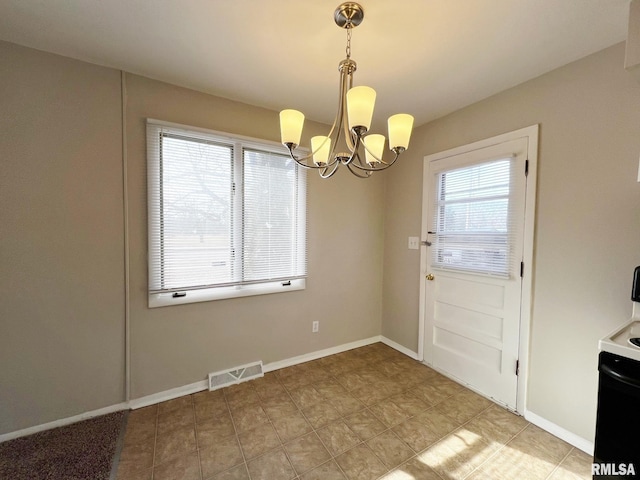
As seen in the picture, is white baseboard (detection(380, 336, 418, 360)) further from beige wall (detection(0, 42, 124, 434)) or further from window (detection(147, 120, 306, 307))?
beige wall (detection(0, 42, 124, 434))

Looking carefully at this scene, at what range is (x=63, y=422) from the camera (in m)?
1.78

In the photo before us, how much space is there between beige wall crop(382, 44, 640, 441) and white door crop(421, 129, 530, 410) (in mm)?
144

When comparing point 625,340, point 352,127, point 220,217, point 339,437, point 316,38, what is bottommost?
point 339,437

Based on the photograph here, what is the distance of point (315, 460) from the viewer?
5.05ft

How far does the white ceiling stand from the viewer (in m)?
1.34

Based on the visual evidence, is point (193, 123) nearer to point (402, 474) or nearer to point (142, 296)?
point (142, 296)

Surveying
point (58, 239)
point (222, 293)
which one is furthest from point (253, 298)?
point (58, 239)

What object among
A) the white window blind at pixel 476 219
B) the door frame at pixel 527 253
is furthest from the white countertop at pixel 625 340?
the white window blind at pixel 476 219

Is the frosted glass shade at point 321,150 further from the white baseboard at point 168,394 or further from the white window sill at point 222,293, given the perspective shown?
the white baseboard at point 168,394

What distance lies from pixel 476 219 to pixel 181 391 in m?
2.92

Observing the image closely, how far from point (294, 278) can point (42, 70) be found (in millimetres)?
2356

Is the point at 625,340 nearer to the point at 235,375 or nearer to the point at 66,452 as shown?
the point at 235,375

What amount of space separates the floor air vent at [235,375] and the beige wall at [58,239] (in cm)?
68

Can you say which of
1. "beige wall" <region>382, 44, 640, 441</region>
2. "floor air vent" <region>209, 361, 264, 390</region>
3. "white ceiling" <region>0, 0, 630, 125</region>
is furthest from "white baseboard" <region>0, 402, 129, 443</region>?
"beige wall" <region>382, 44, 640, 441</region>
